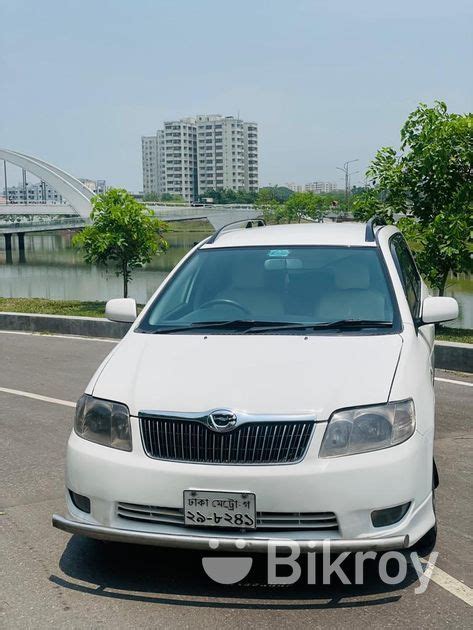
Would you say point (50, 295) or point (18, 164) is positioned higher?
point (18, 164)

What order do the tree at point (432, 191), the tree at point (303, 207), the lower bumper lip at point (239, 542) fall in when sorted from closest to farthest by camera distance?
the lower bumper lip at point (239, 542)
the tree at point (432, 191)
the tree at point (303, 207)

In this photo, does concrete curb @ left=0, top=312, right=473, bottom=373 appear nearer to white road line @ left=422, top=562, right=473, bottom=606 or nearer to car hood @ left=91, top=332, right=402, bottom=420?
car hood @ left=91, top=332, right=402, bottom=420

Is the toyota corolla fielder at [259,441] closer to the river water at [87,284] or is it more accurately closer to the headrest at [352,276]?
the headrest at [352,276]

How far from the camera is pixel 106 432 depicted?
155 inches

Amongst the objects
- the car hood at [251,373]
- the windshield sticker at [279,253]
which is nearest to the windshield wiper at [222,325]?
the car hood at [251,373]

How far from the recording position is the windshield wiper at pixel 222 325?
4.75 meters

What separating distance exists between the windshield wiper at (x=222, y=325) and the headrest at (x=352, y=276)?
537mm

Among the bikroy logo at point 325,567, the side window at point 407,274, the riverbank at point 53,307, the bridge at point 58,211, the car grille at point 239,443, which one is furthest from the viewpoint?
the bridge at point 58,211

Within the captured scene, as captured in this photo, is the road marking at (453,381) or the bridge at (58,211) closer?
the road marking at (453,381)

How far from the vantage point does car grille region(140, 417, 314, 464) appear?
12.0 feet

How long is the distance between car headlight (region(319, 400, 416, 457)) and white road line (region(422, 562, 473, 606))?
73 centimetres

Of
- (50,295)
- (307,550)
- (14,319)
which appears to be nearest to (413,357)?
(307,550)

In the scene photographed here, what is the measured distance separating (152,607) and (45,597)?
1.69 ft

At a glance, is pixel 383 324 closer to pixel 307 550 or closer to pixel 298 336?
pixel 298 336
